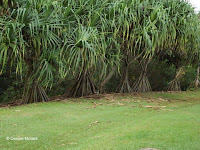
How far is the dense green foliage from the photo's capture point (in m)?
5.41

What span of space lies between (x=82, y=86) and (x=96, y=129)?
12.9ft

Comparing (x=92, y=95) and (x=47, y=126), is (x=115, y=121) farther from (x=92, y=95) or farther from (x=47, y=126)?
(x=92, y=95)

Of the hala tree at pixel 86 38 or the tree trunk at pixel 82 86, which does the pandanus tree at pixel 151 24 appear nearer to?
the hala tree at pixel 86 38

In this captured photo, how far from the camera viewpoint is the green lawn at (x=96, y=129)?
2.89m

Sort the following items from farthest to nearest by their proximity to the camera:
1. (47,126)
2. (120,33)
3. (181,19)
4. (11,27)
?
(181,19) < (120,33) < (11,27) < (47,126)

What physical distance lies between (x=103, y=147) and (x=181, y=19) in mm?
5737

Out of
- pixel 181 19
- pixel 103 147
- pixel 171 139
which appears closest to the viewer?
pixel 103 147

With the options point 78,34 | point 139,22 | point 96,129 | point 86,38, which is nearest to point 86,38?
point 86,38

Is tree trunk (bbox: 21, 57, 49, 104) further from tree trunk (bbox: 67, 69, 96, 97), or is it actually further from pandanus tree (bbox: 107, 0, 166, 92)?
pandanus tree (bbox: 107, 0, 166, 92)

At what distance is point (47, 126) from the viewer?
3842mm

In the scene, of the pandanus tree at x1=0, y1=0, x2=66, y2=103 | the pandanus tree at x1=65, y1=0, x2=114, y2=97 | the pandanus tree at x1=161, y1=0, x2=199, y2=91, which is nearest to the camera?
the pandanus tree at x1=0, y1=0, x2=66, y2=103

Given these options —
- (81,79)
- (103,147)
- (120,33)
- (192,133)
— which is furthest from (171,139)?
(81,79)

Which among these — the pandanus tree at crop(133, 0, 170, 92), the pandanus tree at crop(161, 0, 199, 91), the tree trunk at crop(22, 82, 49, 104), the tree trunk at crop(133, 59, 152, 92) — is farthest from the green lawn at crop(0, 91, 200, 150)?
the tree trunk at crop(133, 59, 152, 92)

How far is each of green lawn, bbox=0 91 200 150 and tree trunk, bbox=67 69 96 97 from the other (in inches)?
92.1
